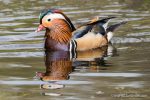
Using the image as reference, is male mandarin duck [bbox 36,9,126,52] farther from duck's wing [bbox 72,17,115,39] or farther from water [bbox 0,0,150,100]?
water [bbox 0,0,150,100]

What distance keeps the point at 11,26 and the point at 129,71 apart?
616 centimetres

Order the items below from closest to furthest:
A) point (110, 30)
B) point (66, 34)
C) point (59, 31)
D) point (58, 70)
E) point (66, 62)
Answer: point (58, 70), point (66, 62), point (66, 34), point (59, 31), point (110, 30)

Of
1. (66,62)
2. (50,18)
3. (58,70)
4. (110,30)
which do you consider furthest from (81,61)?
(110,30)

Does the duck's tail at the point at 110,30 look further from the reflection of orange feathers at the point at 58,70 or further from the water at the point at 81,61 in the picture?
the reflection of orange feathers at the point at 58,70

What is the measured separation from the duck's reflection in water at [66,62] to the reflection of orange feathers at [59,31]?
64 centimetres

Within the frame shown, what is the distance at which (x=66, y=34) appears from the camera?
1438 centimetres

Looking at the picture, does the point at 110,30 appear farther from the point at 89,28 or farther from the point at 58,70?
the point at 58,70

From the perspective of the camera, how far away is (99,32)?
586 inches

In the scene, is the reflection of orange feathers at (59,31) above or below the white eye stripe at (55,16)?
below

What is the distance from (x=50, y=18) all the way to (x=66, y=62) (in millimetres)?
2214

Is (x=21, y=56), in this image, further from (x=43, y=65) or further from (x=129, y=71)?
(x=129, y=71)


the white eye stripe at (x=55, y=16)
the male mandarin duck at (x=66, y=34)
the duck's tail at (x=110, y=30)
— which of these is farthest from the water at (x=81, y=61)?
the white eye stripe at (x=55, y=16)

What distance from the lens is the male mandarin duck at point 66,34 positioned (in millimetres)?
14117

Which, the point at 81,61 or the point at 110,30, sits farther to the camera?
the point at 110,30
